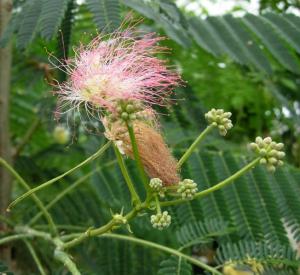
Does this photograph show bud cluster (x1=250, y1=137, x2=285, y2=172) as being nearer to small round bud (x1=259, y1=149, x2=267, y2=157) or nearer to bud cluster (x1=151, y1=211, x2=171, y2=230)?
small round bud (x1=259, y1=149, x2=267, y2=157)

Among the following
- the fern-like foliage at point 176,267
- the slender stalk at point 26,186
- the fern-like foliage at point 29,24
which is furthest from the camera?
the fern-like foliage at point 29,24

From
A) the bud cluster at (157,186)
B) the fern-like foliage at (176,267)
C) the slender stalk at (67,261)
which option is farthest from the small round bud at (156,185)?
the fern-like foliage at (176,267)

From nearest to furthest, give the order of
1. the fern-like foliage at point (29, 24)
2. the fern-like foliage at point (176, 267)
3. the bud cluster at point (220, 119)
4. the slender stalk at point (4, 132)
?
the bud cluster at point (220, 119)
the fern-like foliage at point (176, 267)
the fern-like foliage at point (29, 24)
the slender stalk at point (4, 132)

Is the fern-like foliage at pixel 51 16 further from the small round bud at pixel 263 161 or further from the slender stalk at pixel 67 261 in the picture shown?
the small round bud at pixel 263 161

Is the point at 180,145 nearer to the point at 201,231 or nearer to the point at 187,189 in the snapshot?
the point at 201,231

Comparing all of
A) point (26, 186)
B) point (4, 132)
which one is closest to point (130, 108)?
point (26, 186)

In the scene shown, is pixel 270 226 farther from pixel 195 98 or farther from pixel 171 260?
pixel 195 98
